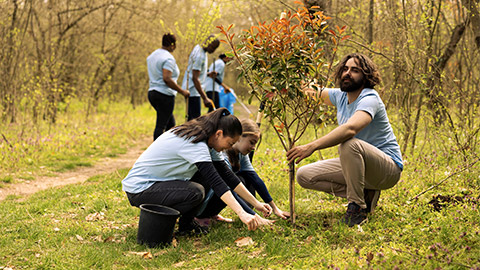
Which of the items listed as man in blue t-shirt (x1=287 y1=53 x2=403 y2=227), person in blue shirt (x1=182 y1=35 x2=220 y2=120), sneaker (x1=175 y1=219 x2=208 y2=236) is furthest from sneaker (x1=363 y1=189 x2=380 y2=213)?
person in blue shirt (x1=182 y1=35 x2=220 y2=120)

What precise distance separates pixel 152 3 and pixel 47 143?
7.54 m

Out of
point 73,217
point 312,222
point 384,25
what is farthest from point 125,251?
point 384,25

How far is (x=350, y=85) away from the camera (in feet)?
13.0

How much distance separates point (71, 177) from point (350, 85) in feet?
15.8

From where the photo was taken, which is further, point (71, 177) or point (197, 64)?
point (197, 64)

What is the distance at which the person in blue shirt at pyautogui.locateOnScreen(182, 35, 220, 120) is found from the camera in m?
7.90

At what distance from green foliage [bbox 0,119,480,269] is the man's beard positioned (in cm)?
113

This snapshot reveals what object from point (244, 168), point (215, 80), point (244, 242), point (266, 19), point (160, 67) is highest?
point (266, 19)

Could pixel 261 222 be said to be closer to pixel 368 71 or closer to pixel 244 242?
pixel 244 242

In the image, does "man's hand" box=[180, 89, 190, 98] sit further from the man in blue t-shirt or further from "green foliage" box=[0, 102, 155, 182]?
the man in blue t-shirt

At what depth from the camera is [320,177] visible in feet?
13.7

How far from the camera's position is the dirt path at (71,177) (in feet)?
19.7

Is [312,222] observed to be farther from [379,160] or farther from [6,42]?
[6,42]

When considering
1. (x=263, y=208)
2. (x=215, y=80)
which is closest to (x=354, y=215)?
(x=263, y=208)
